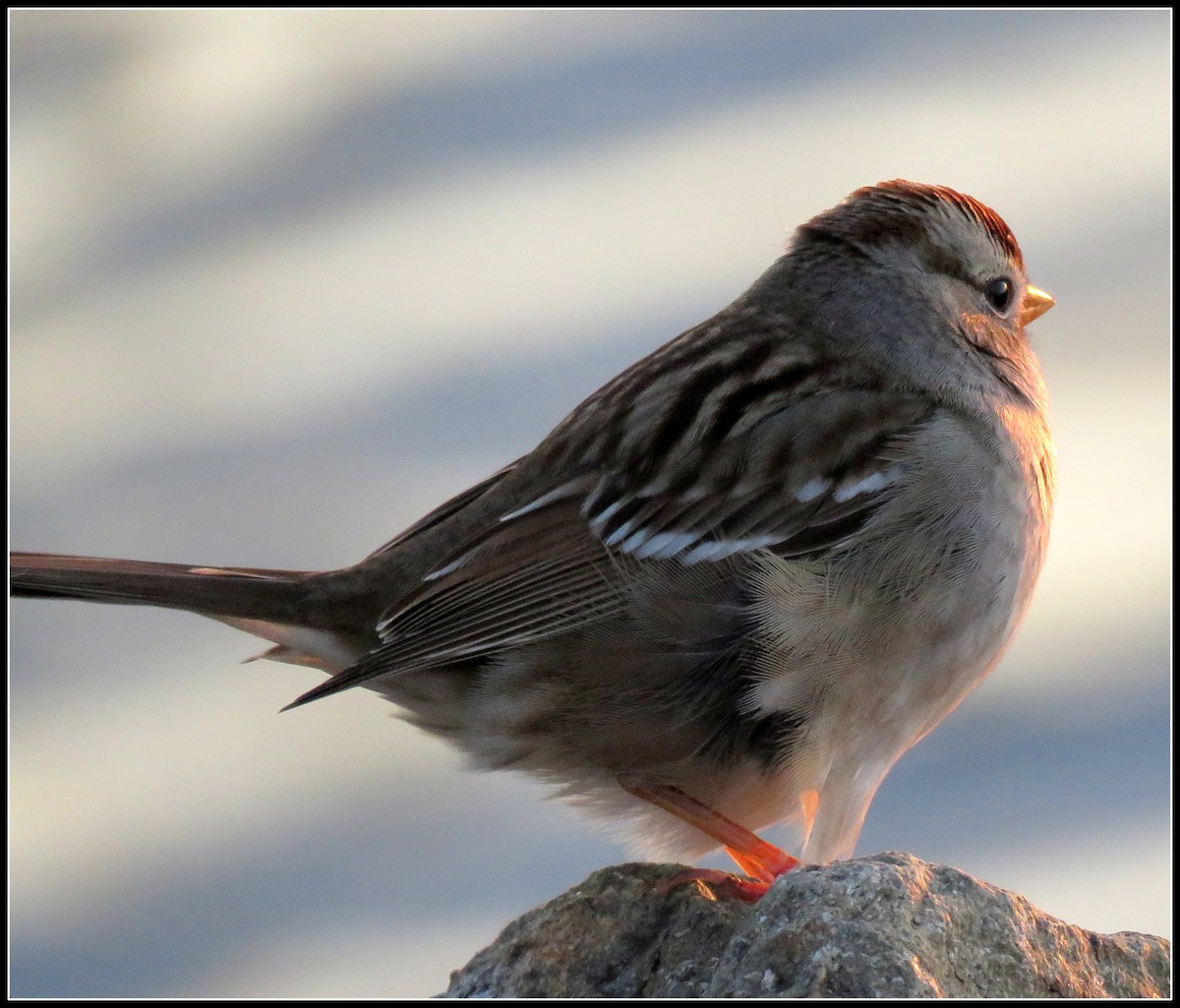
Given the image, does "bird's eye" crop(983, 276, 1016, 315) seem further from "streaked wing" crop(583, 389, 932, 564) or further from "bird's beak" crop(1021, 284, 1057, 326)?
"streaked wing" crop(583, 389, 932, 564)

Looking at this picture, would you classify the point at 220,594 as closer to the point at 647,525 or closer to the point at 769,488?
the point at 647,525

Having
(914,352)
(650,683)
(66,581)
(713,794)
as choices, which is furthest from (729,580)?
(66,581)

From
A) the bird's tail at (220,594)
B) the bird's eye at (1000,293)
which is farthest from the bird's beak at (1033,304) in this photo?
the bird's tail at (220,594)

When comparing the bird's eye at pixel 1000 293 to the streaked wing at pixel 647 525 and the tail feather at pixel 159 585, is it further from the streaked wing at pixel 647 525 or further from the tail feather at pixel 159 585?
the tail feather at pixel 159 585

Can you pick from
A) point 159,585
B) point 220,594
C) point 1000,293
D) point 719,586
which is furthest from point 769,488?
point 159,585

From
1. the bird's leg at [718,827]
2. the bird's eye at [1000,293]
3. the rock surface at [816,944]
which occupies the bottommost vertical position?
the rock surface at [816,944]

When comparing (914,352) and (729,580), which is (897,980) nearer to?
(729,580)

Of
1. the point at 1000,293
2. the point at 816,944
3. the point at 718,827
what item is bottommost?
the point at 816,944
